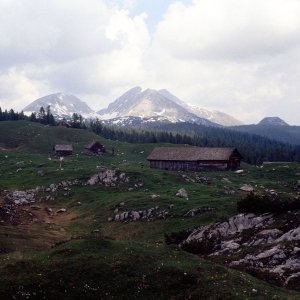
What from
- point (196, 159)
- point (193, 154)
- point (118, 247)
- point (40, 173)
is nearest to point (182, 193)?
point (118, 247)

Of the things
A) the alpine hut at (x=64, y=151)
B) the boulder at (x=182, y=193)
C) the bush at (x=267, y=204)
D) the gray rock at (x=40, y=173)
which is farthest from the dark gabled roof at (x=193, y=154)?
the bush at (x=267, y=204)

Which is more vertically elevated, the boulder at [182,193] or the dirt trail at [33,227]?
the boulder at [182,193]

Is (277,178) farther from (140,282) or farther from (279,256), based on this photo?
(140,282)

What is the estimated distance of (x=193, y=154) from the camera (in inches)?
4328

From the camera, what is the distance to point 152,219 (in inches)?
2375

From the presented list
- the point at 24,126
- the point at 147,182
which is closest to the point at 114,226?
the point at 147,182

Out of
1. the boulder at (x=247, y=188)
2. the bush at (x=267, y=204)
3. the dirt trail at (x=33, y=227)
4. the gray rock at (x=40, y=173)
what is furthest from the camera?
the gray rock at (x=40, y=173)

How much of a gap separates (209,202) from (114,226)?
1498cm

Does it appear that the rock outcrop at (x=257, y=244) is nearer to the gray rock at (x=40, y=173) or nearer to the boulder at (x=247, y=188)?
the boulder at (x=247, y=188)

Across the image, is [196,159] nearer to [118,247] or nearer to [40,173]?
[40,173]

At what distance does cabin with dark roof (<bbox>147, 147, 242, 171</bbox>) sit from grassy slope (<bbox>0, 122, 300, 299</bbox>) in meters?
7.11

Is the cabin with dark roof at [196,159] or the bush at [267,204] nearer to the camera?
the bush at [267,204]

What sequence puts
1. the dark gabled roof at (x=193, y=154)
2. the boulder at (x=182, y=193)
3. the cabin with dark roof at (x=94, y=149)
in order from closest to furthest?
the boulder at (x=182, y=193) < the dark gabled roof at (x=193, y=154) < the cabin with dark roof at (x=94, y=149)

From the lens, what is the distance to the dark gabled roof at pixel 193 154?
106 m
